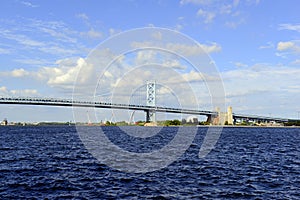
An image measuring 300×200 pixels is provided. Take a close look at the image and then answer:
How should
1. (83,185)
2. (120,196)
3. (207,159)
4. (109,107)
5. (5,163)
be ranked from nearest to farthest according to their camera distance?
(120,196)
(83,185)
(5,163)
(207,159)
(109,107)

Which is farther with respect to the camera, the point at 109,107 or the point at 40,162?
the point at 109,107

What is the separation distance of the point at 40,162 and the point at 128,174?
13.3 meters

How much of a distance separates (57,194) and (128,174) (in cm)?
904

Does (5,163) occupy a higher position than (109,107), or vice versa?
(109,107)

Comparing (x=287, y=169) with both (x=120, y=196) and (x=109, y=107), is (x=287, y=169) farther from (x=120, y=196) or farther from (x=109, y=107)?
(x=109, y=107)

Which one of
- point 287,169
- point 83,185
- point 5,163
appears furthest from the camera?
point 5,163

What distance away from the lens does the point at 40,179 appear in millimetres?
30562

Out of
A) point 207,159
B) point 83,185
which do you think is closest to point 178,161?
point 207,159

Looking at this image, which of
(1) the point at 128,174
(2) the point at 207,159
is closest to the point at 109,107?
(2) the point at 207,159

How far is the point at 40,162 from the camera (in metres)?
41.5

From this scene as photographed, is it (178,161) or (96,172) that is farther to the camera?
(178,161)

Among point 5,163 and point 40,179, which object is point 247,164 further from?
point 5,163

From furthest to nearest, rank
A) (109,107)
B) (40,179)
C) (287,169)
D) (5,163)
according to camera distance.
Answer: (109,107) < (5,163) < (287,169) < (40,179)

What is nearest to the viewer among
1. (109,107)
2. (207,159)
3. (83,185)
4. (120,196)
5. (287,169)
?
(120,196)
